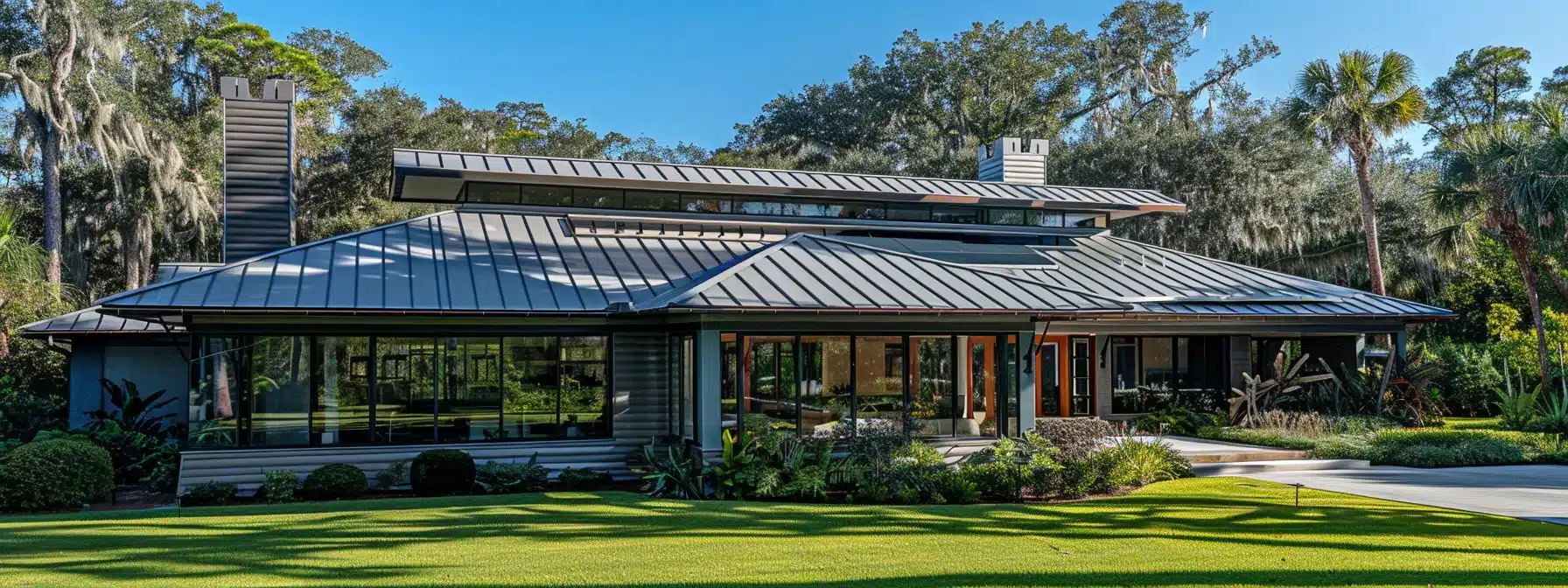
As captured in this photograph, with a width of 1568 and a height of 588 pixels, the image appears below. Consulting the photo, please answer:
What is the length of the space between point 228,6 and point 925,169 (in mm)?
23328

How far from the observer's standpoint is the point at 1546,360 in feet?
68.9

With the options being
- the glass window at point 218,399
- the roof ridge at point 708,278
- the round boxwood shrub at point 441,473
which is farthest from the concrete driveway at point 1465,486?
the glass window at point 218,399

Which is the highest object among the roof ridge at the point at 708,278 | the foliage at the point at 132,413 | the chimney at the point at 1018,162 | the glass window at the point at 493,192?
the chimney at the point at 1018,162

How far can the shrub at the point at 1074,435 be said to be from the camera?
1235 cm

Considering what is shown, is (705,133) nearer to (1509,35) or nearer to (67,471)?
(1509,35)

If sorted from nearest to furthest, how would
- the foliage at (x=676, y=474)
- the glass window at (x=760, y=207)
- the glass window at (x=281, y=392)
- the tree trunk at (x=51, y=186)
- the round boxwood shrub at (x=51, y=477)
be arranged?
the round boxwood shrub at (x=51, y=477) → the foliage at (x=676, y=474) → the glass window at (x=281, y=392) → the glass window at (x=760, y=207) → the tree trunk at (x=51, y=186)

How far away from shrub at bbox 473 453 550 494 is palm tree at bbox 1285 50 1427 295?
1845 centimetres

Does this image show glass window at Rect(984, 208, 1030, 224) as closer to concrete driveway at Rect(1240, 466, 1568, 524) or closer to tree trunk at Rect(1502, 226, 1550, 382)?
concrete driveway at Rect(1240, 466, 1568, 524)

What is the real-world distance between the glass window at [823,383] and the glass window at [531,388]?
3.37m

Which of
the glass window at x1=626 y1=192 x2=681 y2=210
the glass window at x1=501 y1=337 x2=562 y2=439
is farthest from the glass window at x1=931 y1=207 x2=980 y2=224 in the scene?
the glass window at x1=501 y1=337 x2=562 y2=439

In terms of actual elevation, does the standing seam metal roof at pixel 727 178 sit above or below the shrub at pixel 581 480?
above

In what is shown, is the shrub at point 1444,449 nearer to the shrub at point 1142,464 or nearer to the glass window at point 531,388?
the shrub at point 1142,464

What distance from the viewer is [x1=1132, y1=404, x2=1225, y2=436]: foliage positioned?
A: 695 inches

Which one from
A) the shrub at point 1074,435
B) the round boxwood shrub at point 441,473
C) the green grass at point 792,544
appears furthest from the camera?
the round boxwood shrub at point 441,473
